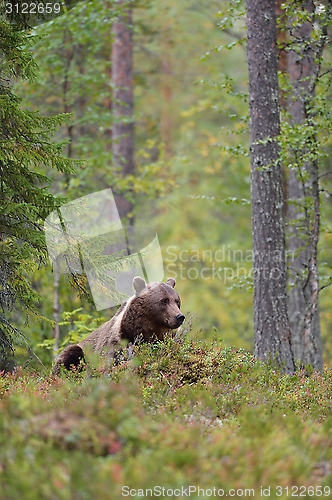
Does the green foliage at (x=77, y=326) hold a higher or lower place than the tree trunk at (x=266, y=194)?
lower

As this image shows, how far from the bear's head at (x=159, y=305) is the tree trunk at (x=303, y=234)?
2.64 m

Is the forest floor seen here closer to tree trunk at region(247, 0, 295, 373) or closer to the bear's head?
the bear's head

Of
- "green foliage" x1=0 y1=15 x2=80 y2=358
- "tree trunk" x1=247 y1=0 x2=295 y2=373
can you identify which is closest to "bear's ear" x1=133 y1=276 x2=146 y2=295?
"green foliage" x1=0 y1=15 x2=80 y2=358

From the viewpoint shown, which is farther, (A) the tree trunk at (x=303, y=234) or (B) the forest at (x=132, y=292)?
(A) the tree trunk at (x=303, y=234)

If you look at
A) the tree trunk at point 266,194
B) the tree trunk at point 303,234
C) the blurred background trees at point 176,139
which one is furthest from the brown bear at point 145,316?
the tree trunk at point 303,234

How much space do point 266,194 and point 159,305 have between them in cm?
273

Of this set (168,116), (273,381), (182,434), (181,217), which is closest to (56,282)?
(273,381)

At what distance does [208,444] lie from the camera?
3643 mm

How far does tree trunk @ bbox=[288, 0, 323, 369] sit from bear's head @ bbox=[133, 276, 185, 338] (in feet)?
8.65

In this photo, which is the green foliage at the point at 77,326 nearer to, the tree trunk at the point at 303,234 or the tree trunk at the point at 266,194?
the tree trunk at the point at 266,194

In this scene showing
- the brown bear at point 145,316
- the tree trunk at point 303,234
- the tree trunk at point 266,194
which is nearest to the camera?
the brown bear at point 145,316

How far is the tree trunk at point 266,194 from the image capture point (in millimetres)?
7410

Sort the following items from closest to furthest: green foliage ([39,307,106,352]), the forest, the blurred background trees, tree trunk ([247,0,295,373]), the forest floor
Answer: the forest floor, the forest, tree trunk ([247,0,295,373]), green foliage ([39,307,106,352]), the blurred background trees

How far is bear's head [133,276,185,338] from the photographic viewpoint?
643 cm
